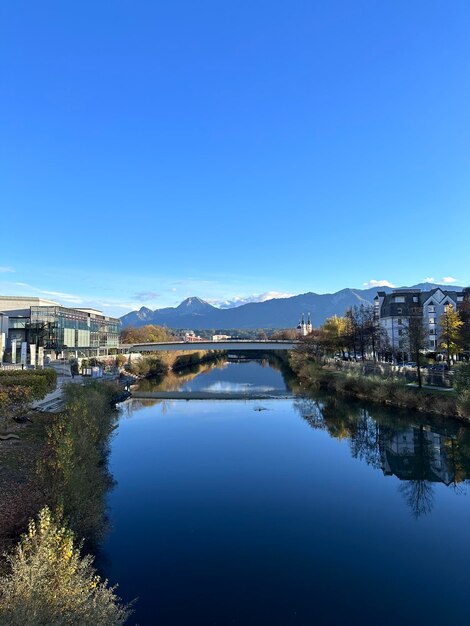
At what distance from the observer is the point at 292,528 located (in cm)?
1658

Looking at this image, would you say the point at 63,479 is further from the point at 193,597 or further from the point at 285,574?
the point at 285,574

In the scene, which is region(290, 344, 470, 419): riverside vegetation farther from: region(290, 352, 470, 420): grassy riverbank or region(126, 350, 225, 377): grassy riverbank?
region(126, 350, 225, 377): grassy riverbank

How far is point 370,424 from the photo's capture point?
37375 millimetres

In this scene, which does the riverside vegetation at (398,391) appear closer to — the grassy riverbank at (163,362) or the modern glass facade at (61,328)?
the grassy riverbank at (163,362)

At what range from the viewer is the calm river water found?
11.8m

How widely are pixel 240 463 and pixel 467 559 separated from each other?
1347cm

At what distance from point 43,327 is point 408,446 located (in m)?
60.7

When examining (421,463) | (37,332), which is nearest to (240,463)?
(421,463)

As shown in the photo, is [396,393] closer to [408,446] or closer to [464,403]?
[464,403]

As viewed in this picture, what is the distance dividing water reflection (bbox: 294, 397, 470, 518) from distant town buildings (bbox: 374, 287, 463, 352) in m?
44.8

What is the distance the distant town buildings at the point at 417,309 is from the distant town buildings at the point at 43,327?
5577cm

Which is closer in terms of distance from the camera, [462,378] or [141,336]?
[462,378]

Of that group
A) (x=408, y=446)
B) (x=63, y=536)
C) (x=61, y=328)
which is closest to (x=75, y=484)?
(x=63, y=536)

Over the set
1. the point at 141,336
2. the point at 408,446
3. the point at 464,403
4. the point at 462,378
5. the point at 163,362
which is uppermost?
the point at 141,336
